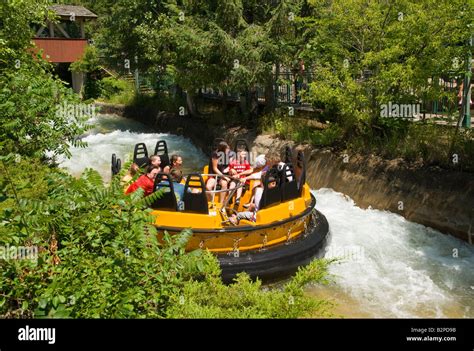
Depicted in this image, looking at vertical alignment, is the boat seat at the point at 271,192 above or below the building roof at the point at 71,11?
below

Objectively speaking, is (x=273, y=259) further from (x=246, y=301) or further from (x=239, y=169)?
(x=246, y=301)

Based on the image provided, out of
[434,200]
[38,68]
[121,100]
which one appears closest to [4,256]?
[38,68]

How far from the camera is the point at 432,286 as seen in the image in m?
7.93

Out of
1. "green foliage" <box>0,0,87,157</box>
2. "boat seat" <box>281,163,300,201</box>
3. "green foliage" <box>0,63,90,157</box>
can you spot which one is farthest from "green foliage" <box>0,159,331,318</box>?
"boat seat" <box>281,163,300,201</box>

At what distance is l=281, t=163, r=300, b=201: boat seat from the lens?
8570mm

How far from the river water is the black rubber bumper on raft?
0.49 m

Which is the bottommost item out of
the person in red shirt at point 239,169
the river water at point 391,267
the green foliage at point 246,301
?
the river water at point 391,267

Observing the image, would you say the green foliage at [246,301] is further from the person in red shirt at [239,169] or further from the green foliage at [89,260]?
the person in red shirt at [239,169]

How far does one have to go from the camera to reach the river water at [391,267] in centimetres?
734

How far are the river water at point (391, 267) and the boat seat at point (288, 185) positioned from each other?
1286 mm

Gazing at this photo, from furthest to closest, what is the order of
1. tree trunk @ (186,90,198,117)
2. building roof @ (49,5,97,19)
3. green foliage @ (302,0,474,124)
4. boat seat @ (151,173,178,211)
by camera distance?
building roof @ (49,5,97,19) → tree trunk @ (186,90,198,117) → green foliage @ (302,0,474,124) → boat seat @ (151,173,178,211)

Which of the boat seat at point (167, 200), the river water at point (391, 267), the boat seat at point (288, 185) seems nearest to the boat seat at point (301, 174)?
the boat seat at point (288, 185)

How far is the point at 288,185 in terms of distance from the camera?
8656mm

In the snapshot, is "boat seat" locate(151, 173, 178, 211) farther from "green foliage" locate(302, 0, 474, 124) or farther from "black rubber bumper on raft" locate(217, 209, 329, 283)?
"green foliage" locate(302, 0, 474, 124)
